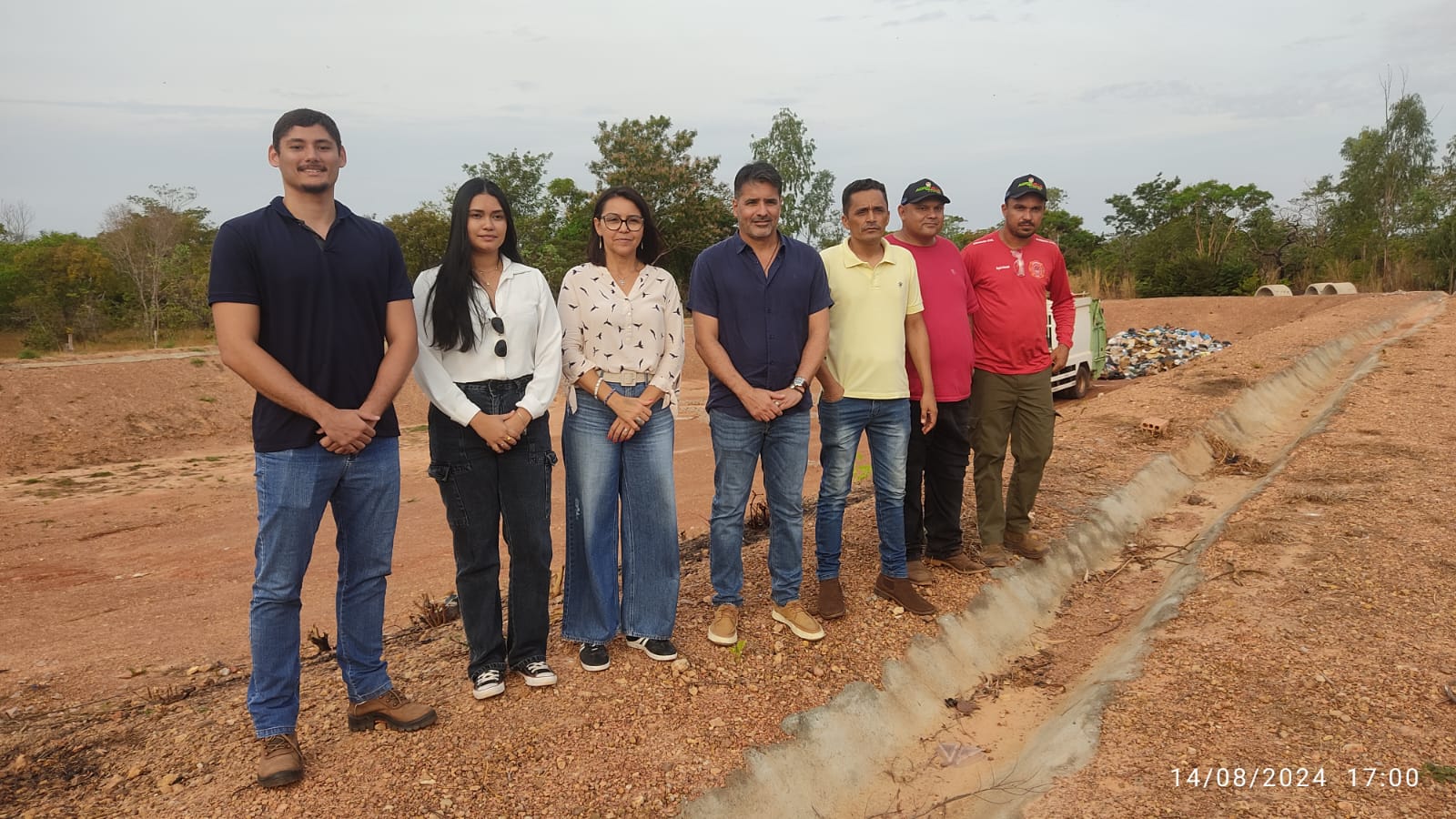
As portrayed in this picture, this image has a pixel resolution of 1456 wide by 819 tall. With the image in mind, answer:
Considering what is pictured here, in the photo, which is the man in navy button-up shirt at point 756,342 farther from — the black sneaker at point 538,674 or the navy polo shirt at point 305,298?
the navy polo shirt at point 305,298

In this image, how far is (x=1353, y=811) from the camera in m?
2.69

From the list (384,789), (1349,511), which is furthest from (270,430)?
(1349,511)

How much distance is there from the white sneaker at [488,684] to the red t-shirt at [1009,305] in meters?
3.05

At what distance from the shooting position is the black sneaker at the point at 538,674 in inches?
136

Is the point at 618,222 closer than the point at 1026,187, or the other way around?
the point at 618,222

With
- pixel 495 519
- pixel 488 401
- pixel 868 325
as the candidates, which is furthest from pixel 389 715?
pixel 868 325

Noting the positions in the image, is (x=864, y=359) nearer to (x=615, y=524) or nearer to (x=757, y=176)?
(x=757, y=176)

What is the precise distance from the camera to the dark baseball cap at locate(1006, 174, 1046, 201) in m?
4.72

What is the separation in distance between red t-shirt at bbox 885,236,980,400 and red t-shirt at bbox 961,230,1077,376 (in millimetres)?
377

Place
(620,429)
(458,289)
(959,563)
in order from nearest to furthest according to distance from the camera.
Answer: (458,289)
(620,429)
(959,563)

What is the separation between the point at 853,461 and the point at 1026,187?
1.97 meters

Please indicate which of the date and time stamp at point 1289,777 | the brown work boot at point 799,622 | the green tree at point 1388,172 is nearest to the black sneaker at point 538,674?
the brown work boot at point 799,622

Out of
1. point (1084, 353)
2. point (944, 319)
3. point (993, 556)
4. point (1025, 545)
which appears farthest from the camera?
point (1084, 353)

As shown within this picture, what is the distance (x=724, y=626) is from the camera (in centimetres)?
391
